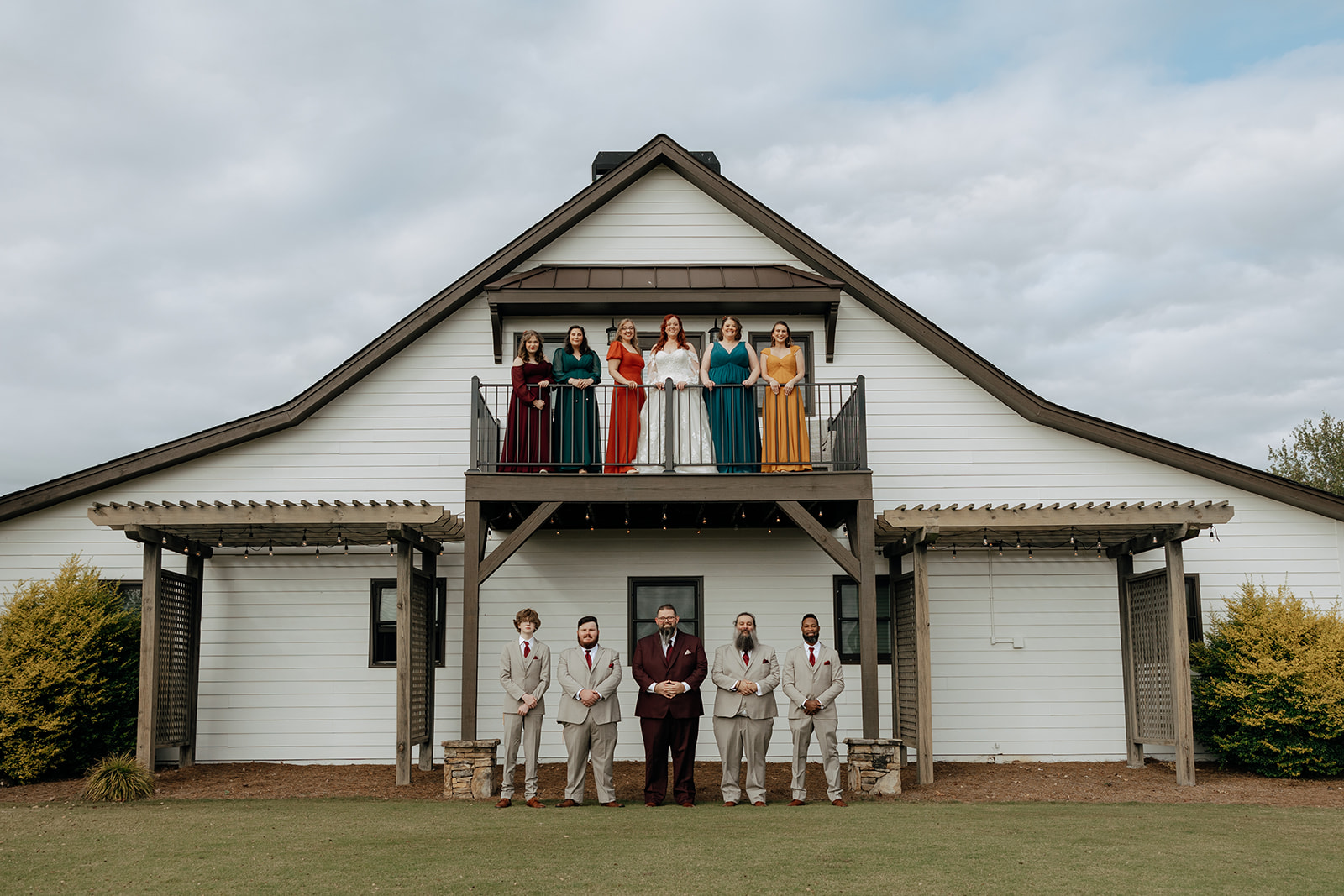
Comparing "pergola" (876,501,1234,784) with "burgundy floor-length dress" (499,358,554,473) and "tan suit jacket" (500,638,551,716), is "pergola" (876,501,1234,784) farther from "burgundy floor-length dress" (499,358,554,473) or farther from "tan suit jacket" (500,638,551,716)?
"tan suit jacket" (500,638,551,716)

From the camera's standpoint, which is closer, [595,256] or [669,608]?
[669,608]

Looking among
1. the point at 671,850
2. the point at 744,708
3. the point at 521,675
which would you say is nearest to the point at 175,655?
the point at 521,675

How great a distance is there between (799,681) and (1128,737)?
5.32m

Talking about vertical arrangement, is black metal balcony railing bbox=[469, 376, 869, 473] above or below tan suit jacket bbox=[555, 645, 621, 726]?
above

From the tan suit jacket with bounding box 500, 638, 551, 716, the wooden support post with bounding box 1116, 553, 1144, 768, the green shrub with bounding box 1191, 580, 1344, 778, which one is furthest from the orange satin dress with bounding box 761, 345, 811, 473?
the green shrub with bounding box 1191, 580, 1344, 778

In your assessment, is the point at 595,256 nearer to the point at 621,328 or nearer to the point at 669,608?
the point at 621,328

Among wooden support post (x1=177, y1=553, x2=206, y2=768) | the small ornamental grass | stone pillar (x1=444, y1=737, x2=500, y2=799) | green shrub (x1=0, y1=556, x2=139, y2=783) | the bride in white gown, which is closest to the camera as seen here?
the small ornamental grass

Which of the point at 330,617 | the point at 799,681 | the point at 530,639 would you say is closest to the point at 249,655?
the point at 330,617

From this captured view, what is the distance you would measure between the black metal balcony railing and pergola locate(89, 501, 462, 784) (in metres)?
1.25

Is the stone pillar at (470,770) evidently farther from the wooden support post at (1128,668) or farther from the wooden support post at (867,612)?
the wooden support post at (1128,668)

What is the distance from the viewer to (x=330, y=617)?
44.7 feet

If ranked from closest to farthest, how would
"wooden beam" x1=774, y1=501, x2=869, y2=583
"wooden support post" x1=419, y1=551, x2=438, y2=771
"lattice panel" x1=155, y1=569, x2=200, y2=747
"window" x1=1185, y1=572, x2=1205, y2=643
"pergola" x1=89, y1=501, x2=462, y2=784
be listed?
"wooden beam" x1=774, y1=501, x2=869, y2=583 < "pergola" x1=89, y1=501, x2=462, y2=784 < "lattice panel" x1=155, y1=569, x2=200, y2=747 < "wooden support post" x1=419, y1=551, x2=438, y2=771 < "window" x1=1185, y1=572, x2=1205, y2=643

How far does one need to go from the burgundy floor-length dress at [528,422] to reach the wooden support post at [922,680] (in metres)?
4.15

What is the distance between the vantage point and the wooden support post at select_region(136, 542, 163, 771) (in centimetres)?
1168
